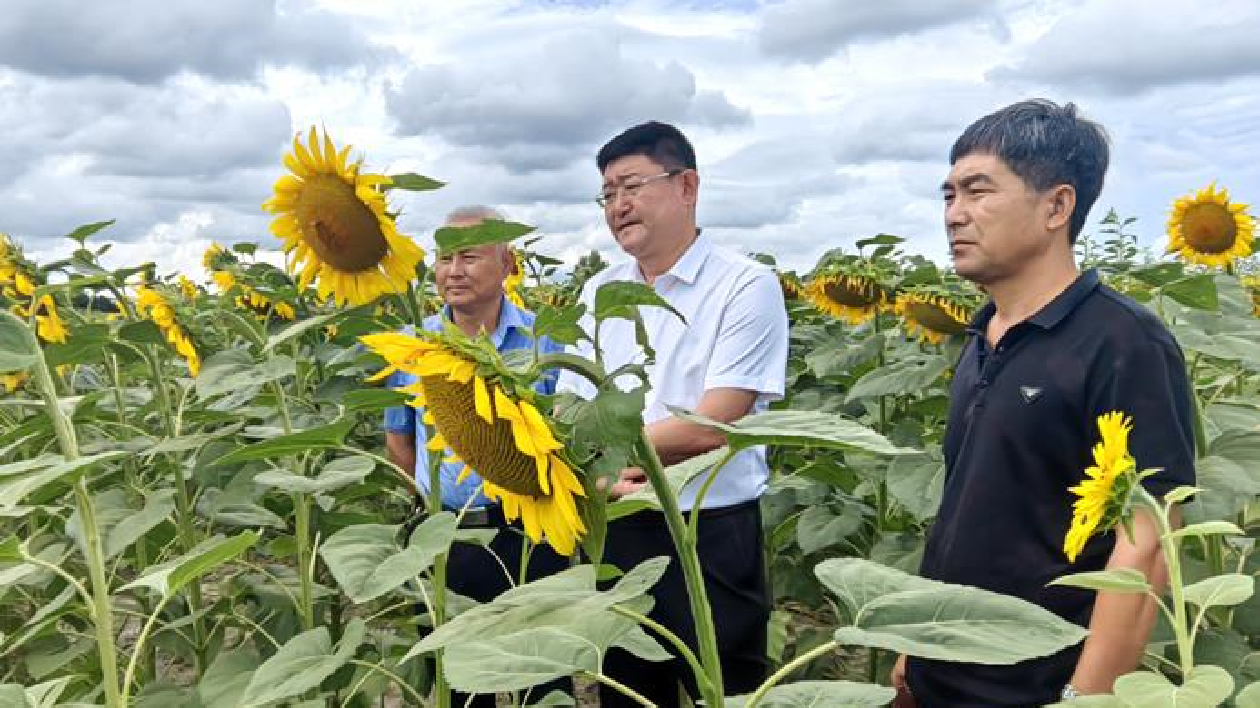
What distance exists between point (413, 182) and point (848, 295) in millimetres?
1867

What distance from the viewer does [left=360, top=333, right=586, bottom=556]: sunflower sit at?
102cm

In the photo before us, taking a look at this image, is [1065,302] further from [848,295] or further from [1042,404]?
[848,295]

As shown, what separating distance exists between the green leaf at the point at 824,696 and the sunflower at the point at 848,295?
7.11 ft

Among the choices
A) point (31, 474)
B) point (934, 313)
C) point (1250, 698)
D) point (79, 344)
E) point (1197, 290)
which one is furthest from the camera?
point (934, 313)

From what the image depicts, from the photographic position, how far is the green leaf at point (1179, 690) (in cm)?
95

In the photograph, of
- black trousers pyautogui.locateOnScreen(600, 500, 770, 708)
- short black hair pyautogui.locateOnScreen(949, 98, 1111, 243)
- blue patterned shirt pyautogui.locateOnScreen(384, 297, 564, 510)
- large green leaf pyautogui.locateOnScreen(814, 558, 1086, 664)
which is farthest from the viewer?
blue patterned shirt pyautogui.locateOnScreen(384, 297, 564, 510)

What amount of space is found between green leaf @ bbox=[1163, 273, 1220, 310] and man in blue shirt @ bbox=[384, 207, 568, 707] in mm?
1473

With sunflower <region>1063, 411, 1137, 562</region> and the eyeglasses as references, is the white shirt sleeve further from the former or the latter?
sunflower <region>1063, 411, 1137, 562</region>

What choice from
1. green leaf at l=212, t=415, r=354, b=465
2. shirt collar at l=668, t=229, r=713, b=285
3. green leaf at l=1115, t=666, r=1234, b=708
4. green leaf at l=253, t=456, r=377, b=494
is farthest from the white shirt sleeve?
green leaf at l=1115, t=666, r=1234, b=708

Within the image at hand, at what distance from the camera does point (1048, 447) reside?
1.70 metres

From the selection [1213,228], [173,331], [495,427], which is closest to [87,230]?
[173,331]

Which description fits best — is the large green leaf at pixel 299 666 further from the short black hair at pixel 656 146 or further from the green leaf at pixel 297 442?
the short black hair at pixel 656 146

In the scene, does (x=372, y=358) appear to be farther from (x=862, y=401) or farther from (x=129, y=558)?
(x=862, y=401)

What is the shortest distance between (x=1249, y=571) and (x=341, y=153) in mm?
2055
